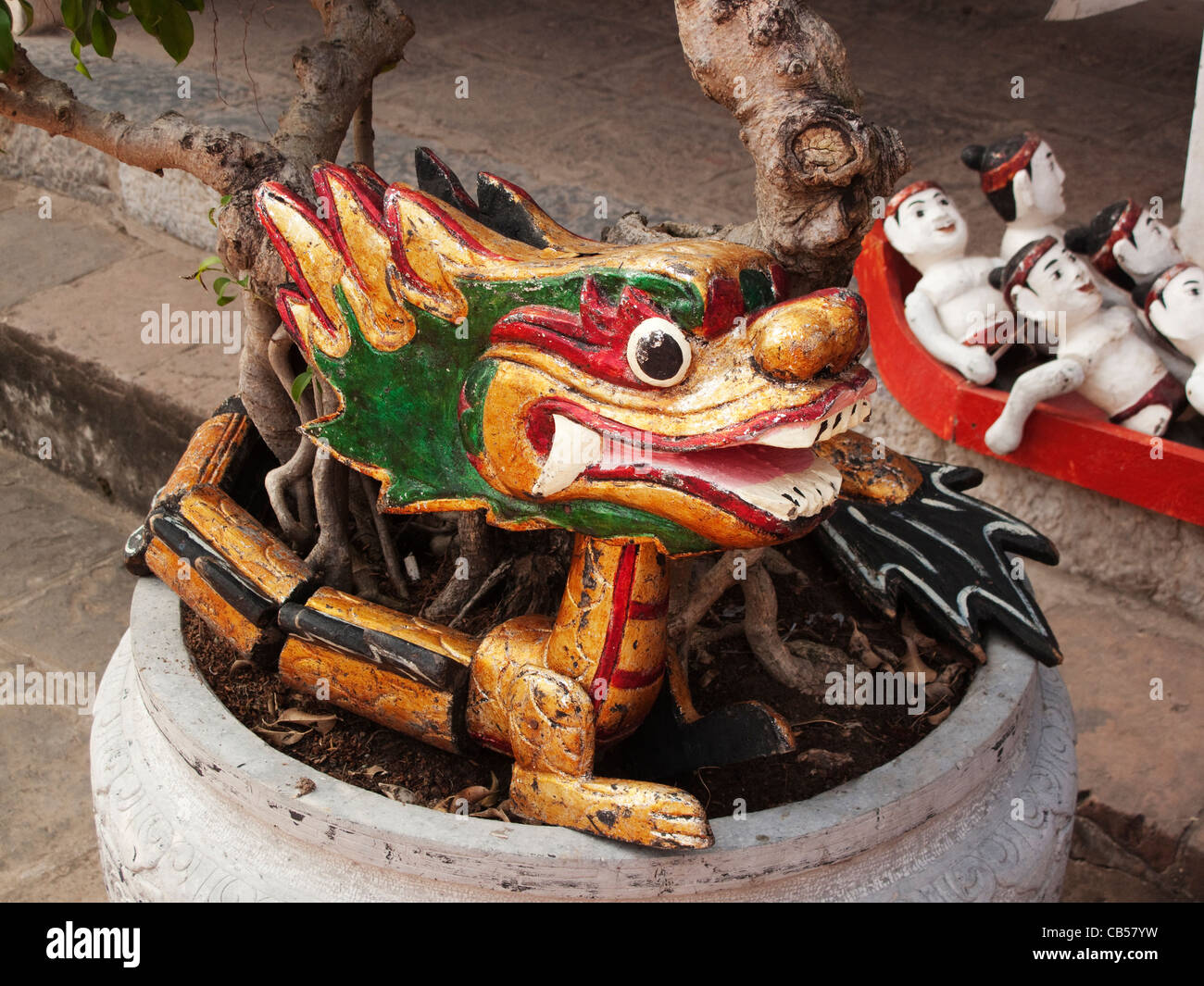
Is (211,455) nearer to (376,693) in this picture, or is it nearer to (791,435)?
(376,693)

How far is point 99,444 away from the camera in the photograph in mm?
2672

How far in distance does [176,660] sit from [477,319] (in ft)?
1.53

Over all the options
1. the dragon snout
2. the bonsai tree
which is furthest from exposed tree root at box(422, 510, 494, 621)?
the dragon snout

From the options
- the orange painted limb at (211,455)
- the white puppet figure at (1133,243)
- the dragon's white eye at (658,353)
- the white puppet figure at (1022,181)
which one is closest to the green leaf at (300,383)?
the orange painted limb at (211,455)

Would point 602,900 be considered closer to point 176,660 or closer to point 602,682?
point 602,682

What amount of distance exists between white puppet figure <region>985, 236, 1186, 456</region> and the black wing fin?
2.17 feet

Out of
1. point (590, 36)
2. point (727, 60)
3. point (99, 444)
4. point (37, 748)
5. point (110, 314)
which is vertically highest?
point (727, 60)

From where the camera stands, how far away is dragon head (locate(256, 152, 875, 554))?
38.6 inches

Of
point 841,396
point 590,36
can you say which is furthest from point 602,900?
point 590,36

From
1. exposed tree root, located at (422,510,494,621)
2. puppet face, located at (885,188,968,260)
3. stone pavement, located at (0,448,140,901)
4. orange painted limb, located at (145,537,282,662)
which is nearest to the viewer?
orange painted limb, located at (145,537,282,662)

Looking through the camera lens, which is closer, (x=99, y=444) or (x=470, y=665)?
(x=470, y=665)

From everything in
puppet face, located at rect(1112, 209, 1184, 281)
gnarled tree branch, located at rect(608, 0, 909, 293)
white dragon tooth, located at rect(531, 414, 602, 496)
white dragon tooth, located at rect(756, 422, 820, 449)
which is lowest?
puppet face, located at rect(1112, 209, 1184, 281)

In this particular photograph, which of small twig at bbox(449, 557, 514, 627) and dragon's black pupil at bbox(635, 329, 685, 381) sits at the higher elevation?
dragon's black pupil at bbox(635, 329, 685, 381)

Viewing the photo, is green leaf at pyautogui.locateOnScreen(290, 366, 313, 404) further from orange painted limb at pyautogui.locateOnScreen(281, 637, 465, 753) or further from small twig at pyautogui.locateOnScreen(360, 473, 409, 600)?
orange painted limb at pyautogui.locateOnScreen(281, 637, 465, 753)
